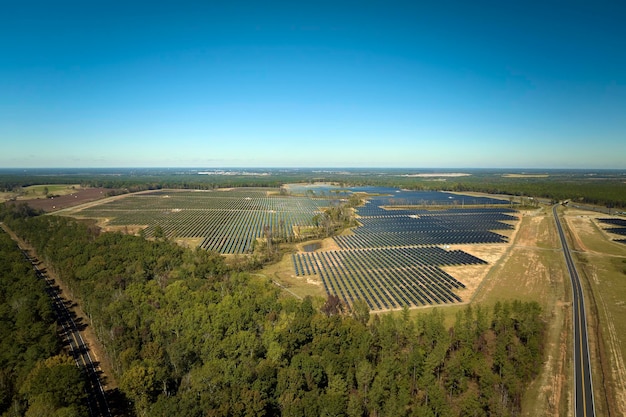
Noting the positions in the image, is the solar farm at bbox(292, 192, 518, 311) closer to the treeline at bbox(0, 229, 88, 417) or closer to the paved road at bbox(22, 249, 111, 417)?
the paved road at bbox(22, 249, 111, 417)

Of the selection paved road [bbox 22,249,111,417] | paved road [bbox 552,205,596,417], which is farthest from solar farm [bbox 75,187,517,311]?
paved road [bbox 22,249,111,417]

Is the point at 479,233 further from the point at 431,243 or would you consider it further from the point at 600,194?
the point at 600,194

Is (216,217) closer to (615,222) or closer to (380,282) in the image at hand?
(380,282)

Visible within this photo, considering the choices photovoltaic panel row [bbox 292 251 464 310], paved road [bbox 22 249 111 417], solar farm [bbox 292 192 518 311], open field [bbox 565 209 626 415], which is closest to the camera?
paved road [bbox 22 249 111 417]

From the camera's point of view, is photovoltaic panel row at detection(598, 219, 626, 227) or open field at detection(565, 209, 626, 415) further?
photovoltaic panel row at detection(598, 219, 626, 227)

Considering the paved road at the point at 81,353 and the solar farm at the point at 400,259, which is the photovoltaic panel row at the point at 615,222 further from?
the paved road at the point at 81,353

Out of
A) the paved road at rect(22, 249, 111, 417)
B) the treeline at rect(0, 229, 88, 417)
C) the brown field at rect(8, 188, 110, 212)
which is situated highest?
the brown field at rect(8, 188, 110, 212)

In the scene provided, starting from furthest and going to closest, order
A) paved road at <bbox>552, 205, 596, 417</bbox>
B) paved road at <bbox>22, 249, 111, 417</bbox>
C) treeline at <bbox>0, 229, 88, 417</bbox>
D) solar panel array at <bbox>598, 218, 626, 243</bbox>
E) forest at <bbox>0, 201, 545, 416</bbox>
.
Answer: solar panel array at <bbox>598, 218, 626, 243</bbox> < paved road at <bbox>22, 249, 111, 417</bbox> < paved road at <bbox>552, 205, 596, 417</bbox> < forest at <bbox>0, 201, 545, 416</bbox> < treeline at <bbox>0, 229, 88, 417</bbox>

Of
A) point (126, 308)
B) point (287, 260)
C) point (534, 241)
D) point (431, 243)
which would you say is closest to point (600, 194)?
point (534, 241)
